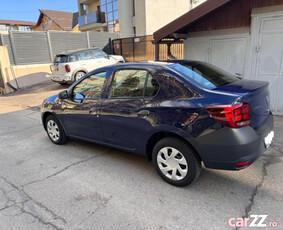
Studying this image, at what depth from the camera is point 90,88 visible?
12.8 ft

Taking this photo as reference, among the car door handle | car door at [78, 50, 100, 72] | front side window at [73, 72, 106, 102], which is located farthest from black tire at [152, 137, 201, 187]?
car door at [78, 50, 100, 72]

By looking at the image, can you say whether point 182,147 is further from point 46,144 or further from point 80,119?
point 46,144

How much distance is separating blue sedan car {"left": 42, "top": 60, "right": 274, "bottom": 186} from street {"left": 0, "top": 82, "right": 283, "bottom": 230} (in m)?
0.37

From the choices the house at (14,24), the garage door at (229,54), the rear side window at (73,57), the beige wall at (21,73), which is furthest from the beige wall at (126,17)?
the house at (14,24)

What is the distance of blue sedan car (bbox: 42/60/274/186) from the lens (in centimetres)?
249

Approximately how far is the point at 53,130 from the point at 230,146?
3670 millimetres

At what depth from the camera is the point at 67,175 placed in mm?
3447

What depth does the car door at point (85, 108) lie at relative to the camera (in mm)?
3697

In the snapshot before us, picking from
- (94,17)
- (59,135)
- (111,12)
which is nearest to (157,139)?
(59,135)

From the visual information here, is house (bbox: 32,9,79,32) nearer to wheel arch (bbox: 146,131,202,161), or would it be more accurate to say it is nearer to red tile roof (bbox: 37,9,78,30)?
red tile roof (bbox: 37,9,78,30)

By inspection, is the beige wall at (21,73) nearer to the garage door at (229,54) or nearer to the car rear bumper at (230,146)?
the garage door at (229,54)

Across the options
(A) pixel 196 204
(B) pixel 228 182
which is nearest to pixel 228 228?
(A) pixel 196 204

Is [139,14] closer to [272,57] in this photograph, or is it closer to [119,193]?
[272,57]

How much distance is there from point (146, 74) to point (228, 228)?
7.06ft
